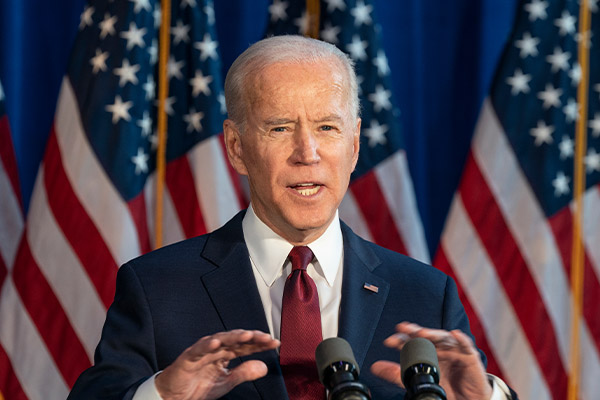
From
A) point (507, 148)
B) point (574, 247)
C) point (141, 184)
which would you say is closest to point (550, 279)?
point (574, 247)

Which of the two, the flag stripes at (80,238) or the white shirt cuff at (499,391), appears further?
the flag stripes at (80,238)

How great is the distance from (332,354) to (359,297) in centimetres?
54

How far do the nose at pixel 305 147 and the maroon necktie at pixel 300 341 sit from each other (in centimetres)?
27

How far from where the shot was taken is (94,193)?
3521 millimetres

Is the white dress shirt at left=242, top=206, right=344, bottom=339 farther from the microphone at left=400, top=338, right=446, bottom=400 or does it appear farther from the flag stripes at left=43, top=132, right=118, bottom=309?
the flag stripes at left=43, top=132, right=118, bottom=309

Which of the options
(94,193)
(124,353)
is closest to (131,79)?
(94,193)

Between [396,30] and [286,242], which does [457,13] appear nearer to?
[396,30]

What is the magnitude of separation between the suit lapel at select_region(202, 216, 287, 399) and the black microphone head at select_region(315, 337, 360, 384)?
1.26ft

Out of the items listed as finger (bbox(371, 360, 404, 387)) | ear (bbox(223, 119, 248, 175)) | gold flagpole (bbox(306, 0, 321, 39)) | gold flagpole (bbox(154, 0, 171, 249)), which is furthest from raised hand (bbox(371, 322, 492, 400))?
gold flagpole (bbox(306, 0, 321, 39))

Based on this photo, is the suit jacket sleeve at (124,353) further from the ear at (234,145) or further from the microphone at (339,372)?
the microphone at (339,372)

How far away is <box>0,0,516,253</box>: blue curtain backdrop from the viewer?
3.97 m

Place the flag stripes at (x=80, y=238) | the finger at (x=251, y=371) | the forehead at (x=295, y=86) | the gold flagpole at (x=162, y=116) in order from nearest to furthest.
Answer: the finger at (x=251, y=371)
the forehead at (x=295, y=86)
the flag stripes at (x=80, y=238)
the gold flagpole at (x=162, y=116)

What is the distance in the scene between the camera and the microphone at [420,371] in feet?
4.39

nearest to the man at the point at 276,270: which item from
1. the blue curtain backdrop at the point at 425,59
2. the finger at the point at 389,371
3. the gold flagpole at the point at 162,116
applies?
the finger at the point at 389,371
